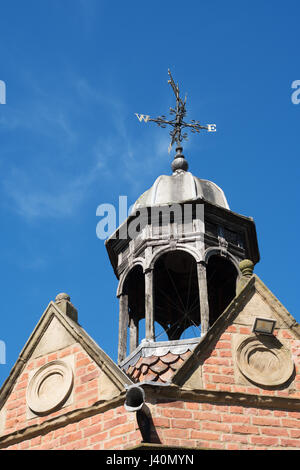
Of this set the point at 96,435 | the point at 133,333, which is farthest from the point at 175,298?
the point at 96,435

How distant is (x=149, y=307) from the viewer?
15094mm

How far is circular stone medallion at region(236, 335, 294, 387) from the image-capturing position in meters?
11.9

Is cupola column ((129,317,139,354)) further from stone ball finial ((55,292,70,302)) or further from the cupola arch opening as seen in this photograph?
stone ball finial ((55,292,70,302))

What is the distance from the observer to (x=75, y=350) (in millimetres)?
12641

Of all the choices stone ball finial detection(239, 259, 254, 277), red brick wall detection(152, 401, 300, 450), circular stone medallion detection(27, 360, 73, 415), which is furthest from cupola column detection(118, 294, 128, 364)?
red brick wall detection(152, 401, 300, 450)

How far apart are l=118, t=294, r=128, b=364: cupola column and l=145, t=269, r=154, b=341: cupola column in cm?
102

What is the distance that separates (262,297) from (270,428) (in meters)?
2.33

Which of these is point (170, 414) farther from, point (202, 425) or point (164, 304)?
point (164, 304)

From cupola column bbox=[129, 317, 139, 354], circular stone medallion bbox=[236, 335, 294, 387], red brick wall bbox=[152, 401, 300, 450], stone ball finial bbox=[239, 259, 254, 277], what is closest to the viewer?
red brick wall bbox=[152, 401, 300, 450]

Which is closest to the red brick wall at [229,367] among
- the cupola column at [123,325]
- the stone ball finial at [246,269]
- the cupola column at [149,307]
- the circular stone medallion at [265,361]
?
the circular stone medallion at [265,361]

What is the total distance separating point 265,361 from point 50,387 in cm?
A: 343

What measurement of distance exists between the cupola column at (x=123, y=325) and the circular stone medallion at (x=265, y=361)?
3970 mm

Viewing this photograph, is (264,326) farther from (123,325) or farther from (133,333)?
(133,333)
